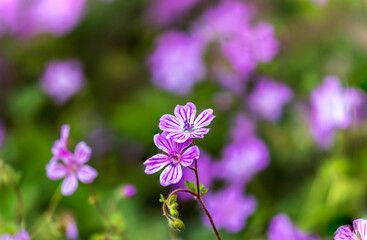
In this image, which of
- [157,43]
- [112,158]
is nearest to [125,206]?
[112,158]

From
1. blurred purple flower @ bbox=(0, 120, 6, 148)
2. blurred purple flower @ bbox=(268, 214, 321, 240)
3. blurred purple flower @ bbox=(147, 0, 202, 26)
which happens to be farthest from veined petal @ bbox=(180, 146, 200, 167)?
blurred purple flower @ bbox=(147, 0, 202, 26)

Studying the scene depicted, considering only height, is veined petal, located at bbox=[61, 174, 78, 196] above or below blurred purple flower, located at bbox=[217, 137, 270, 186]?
below

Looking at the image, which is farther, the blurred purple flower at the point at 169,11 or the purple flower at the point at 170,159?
the blurred purple flower at the point at 169,11

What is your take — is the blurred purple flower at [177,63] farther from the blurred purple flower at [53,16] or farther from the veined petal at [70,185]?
the veined petal at [70,185]

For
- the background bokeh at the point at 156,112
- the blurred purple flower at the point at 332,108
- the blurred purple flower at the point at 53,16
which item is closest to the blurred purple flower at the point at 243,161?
the background bokeh at the point at 156,112

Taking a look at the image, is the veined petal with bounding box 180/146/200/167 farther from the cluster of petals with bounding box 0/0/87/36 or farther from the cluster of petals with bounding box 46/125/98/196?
the cluster of petals with bounding box 0/0/87/36

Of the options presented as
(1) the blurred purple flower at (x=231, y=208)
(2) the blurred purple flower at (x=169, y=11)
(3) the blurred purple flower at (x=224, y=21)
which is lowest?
(1) the blurred purple flower at (x=231, y=208)

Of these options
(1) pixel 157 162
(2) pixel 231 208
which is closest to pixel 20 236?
(1) pixel 157 162
